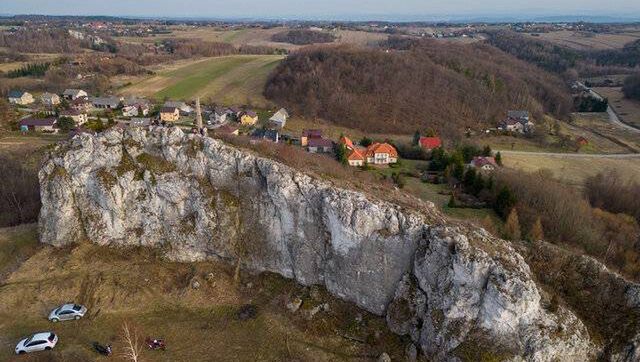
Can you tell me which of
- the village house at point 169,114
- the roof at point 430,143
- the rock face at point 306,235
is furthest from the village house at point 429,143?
the village house at point 169,114

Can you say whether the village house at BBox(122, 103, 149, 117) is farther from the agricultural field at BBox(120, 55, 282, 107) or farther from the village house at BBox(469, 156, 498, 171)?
the village house at BBox(469, 156, 498, 171)

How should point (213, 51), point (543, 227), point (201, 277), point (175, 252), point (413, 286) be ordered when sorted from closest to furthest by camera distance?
point (413, 286) < point (201, 277) < point (175, 252) < point (543, 227) < point (213, 51)

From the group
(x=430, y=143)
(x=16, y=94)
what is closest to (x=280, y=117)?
(x=430, y=143)

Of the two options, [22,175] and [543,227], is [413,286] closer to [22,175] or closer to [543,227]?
[543,227]

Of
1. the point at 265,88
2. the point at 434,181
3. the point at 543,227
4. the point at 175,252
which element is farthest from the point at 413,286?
the point at 265,88

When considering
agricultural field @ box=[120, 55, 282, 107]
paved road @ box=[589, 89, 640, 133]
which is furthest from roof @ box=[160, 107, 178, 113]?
A: paved road @ box=[589, 89, 640, 133]

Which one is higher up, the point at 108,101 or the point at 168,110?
Answer: the point at 108,101

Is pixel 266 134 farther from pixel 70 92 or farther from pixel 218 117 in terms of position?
pixel 70 92
